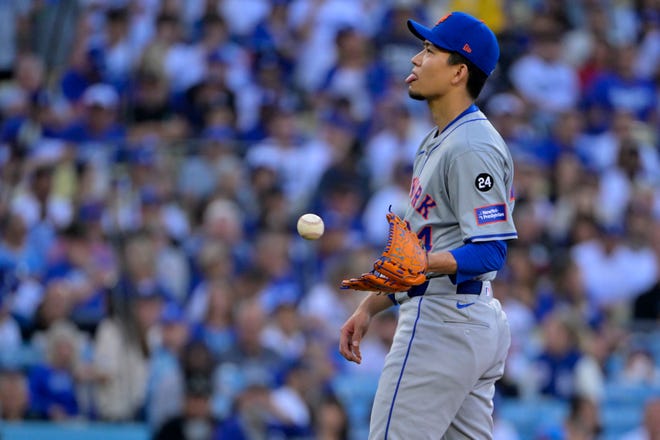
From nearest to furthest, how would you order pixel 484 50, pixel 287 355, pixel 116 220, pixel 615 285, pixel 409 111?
pixel 484 50 → pixel 287 355 → pixel 116 220 → pixel 615 285 → pixel 409 111

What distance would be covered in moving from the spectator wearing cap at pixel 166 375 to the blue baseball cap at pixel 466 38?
4.88m

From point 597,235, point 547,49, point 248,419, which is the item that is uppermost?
point 547,49

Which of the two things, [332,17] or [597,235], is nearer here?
[597,235]

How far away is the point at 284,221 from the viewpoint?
1033 cm

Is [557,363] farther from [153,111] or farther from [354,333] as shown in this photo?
[354,333]

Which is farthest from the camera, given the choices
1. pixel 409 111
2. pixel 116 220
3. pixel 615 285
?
pixel 409 111

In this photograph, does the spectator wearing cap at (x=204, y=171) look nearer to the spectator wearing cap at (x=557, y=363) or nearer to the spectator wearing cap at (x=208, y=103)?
the spectator wearing cap at (x=208, y=103)

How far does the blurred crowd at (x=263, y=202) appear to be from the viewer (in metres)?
8.94

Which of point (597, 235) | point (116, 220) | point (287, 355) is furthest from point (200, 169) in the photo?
point (597, 235)

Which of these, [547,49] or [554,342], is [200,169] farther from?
[547,49]

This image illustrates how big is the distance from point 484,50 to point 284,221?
6.10 meters

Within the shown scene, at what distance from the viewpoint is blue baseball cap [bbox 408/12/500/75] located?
4316mm

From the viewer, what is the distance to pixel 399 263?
3.91 m

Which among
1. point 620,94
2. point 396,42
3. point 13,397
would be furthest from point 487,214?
point 620,94
